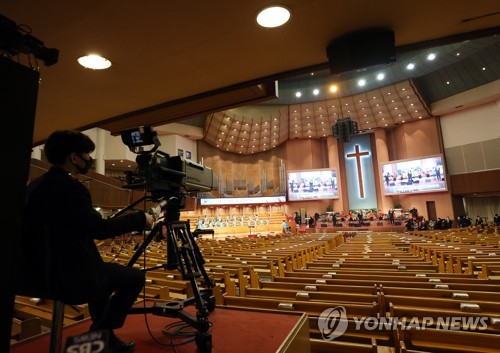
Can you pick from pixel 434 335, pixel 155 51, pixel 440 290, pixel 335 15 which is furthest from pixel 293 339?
pixel 155 51

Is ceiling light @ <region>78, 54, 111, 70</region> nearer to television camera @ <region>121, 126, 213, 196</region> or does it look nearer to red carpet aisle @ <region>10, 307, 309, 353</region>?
television camera @ <region>121, 126, 213, 196</region>

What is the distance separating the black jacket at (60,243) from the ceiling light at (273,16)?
1.60 metres

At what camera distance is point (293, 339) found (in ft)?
4.58

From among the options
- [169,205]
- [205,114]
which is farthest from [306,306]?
[205,114]

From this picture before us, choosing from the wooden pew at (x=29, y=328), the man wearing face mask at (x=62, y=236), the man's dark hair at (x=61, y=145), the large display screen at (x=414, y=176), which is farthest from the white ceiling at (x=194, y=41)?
the large display screen at (x=414, y=176)

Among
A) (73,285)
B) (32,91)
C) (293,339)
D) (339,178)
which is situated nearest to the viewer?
(73,285)

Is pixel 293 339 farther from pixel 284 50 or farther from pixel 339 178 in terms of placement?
pixel 339 178

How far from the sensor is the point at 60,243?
1035 mm

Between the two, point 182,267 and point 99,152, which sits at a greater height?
point 99,152

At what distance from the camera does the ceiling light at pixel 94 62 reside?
2.29m

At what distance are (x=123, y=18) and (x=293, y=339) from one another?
2214 mm

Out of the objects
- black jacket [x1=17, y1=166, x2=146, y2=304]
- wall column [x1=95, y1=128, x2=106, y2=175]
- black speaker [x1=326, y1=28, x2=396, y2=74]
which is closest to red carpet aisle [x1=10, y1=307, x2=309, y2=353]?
black jacket [x1=17, y1=166, x2=146, y2=304]

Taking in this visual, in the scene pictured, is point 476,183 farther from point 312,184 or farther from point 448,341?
point 448,341

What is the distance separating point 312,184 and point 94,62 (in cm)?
1868
